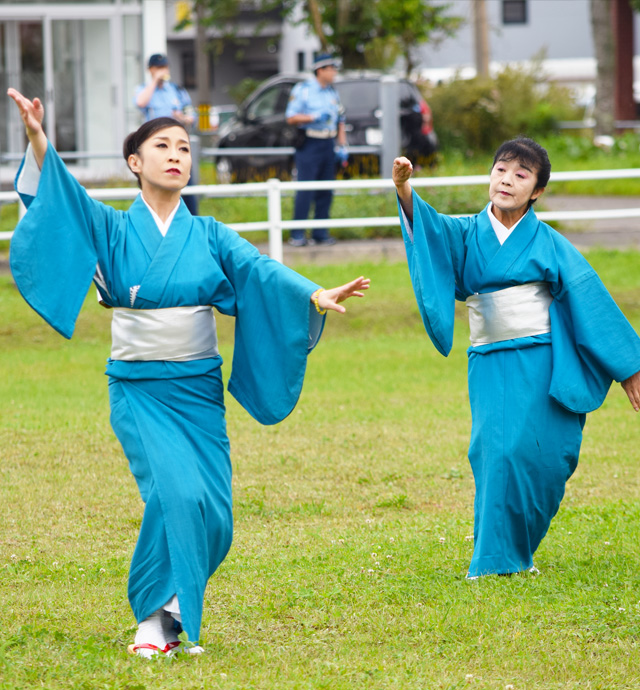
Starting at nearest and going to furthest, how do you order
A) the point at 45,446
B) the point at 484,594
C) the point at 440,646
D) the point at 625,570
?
the point at 440,646 → the point at 484,594 → the point at 625,570 → the point at 45,446

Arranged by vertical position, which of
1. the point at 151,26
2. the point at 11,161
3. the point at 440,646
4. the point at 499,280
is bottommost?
the point at 440,646

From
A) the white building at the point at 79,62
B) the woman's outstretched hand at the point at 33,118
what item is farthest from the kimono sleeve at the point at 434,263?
the white building at the point at 79,62

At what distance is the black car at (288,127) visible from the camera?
17.4 metres

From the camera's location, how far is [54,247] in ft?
13.1

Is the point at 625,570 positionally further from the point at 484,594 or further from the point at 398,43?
the point at 398,43

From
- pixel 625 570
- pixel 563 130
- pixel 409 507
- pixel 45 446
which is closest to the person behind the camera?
pixel 625 570

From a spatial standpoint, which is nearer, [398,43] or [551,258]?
[551,258]

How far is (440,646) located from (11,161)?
14.8 m

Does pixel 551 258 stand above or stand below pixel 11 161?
below

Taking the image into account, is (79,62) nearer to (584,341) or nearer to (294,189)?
(294,189)

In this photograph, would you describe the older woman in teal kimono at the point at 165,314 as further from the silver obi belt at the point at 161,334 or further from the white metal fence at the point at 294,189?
the white metal fence at the point at 294,189

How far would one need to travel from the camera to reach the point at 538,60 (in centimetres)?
2578

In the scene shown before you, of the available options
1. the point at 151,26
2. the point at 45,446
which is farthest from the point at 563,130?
the point at 45,446

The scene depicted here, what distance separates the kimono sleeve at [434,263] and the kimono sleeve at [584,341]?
1.44 feet
